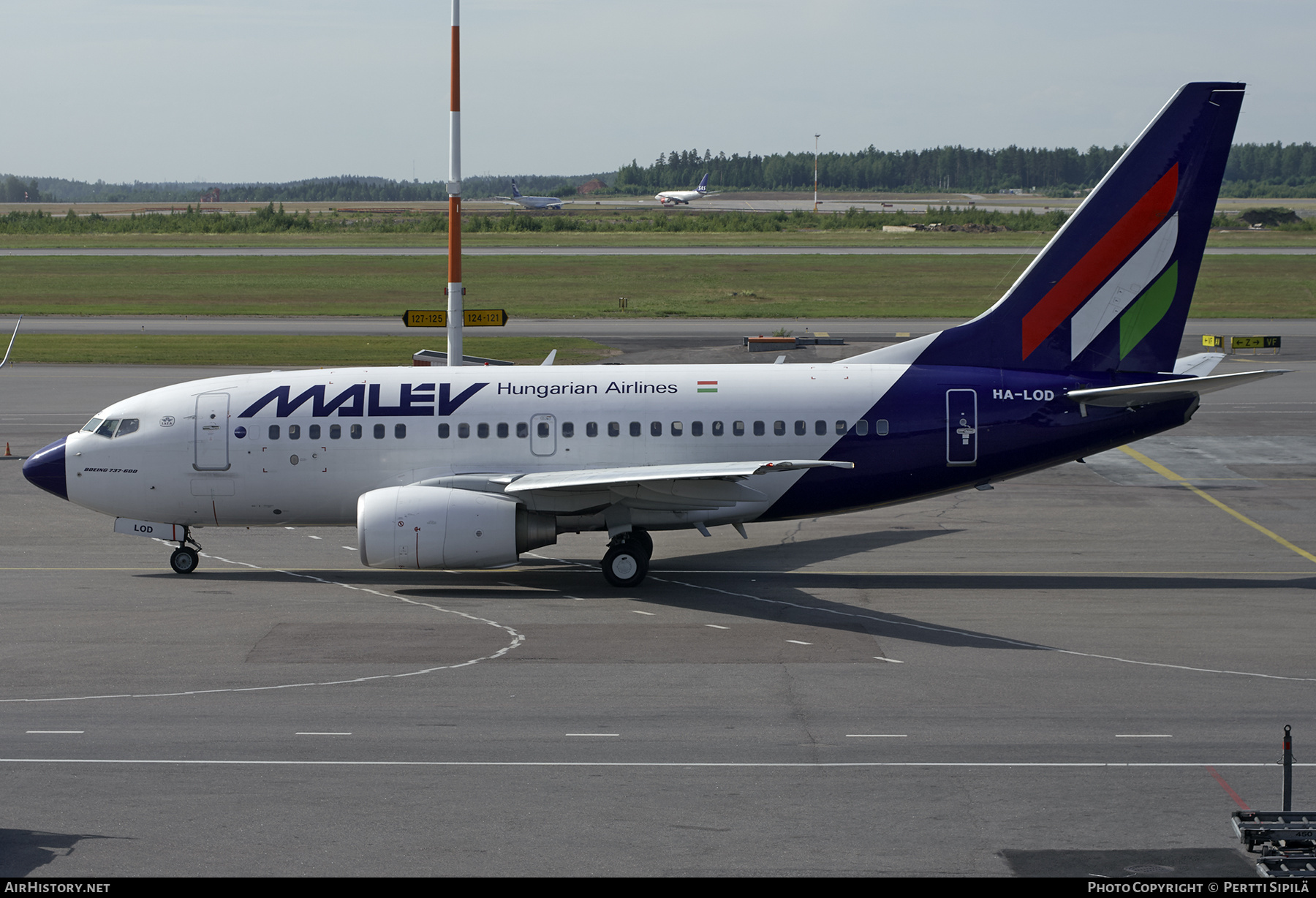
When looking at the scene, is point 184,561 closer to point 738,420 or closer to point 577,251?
point 738,420

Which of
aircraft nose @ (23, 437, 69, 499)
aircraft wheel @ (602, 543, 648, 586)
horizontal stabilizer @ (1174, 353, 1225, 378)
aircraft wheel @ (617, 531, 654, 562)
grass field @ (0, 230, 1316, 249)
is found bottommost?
aircraft wheel @ (602, 543, 648, 586)

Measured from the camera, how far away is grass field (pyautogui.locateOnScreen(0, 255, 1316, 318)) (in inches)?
3086

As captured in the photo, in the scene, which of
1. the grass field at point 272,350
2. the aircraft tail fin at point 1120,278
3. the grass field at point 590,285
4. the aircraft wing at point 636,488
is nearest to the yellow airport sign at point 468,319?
the aircraft wing at point 636,488

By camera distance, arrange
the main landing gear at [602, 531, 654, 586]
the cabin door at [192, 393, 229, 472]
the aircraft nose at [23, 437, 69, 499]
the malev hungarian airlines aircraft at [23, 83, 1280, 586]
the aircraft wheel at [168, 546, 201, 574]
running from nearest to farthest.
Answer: the main landing gear at [602, 531, 654, 586] → the malev hungarian airlines aircraft at [23, 83, 1280, 586] → the cabin door at [192, 393, 229, 472] → the aircraft nose at [23, 437, 69, 499] → the aircraft wheel at [168, 546, 201, 574]

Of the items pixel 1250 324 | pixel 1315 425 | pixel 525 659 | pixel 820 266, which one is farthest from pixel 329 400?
pixel 820 266

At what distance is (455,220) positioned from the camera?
3575 cm

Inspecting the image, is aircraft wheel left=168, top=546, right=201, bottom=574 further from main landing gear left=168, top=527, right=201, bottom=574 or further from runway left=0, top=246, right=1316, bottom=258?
runway left=0, top=246, right=1316, bottom=258

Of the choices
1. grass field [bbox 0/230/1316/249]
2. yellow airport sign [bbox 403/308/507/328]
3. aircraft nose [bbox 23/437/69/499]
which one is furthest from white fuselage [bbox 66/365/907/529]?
grass field [bbox 0/230/1316/249]

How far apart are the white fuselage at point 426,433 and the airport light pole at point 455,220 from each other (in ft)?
26.9

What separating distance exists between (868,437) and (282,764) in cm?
1441

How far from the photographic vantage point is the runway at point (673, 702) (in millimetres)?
13914

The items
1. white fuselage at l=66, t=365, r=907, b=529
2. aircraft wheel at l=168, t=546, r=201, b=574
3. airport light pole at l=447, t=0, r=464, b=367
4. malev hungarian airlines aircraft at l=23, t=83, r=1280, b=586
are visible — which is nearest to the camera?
malev hungarian airlines aircraft at l=23, t=83, r=1280, b=586

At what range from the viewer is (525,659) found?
2081cm

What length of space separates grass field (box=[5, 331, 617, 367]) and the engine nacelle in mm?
30881
